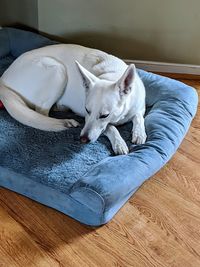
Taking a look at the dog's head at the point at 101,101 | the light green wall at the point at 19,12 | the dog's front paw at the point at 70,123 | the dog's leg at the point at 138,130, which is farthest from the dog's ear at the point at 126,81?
the light green wall at the point at 19,12

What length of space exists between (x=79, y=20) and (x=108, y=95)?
1.31 m

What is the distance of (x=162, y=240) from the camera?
5.23 ft

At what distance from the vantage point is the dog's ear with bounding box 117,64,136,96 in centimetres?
173

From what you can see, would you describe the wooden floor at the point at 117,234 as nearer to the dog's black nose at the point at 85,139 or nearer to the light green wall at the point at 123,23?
the dog's black nose at the point at 85,139

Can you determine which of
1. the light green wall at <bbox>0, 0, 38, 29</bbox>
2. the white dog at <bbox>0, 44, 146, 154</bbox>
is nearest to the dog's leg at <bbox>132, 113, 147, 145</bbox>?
the white dog at <bbox>0, 44, 146, 154</bbox>

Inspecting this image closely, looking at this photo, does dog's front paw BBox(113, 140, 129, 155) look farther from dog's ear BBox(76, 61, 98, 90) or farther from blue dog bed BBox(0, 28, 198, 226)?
dog's ear BBox(76, 61, 98, 90)

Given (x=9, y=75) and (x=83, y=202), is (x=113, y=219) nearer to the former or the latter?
(x=83, y=202)

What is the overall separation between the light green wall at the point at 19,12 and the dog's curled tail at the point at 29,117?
1.11 metres

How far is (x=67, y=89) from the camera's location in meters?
2.13

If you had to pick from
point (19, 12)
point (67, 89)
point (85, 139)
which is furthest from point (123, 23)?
point (85, 139)

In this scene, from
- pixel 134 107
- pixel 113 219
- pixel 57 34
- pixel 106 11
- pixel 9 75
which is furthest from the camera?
pixel 57 34

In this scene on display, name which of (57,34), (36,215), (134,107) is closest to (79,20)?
(57,34)

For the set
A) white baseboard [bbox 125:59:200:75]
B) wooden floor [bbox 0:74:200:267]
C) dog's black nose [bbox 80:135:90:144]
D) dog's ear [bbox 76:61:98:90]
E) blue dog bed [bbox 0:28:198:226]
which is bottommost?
wooden floor [bbox 0:74:200:267]

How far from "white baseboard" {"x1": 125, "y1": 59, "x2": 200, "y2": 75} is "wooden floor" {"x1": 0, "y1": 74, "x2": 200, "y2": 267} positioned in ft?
4.11
